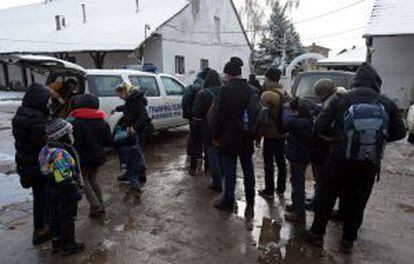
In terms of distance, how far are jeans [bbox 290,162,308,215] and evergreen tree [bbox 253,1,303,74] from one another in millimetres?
26861

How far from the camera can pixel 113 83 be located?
7.40 metres

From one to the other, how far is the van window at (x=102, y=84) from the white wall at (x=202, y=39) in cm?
1358

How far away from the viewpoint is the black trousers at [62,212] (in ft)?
11.5

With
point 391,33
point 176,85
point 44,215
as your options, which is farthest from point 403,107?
point 44,215

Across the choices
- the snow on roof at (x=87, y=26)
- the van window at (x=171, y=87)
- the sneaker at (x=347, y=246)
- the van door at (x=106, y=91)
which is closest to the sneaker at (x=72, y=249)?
the sneaker at (x=347, y=246)

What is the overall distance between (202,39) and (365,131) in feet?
71.4

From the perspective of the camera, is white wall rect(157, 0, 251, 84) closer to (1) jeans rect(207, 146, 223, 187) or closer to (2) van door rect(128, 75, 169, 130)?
(2) van door rect(128, 75, 169, 130)

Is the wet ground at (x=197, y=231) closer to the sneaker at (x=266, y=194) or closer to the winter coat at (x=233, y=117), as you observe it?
the sneaker at (x=266, y=194)

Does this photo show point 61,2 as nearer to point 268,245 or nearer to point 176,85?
point 176,85

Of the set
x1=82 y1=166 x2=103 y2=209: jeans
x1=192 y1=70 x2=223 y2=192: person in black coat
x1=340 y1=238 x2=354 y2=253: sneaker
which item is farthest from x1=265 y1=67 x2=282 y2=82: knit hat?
x1=82 y1=166 x2=103 y2=209: jeans

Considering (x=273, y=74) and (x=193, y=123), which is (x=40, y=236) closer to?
(x=193, y=123)

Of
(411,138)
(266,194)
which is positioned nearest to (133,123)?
(266,194)

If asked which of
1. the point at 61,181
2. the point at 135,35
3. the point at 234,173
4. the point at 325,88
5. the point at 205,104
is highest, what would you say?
the point at 135,35

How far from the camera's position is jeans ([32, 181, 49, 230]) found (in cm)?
379
